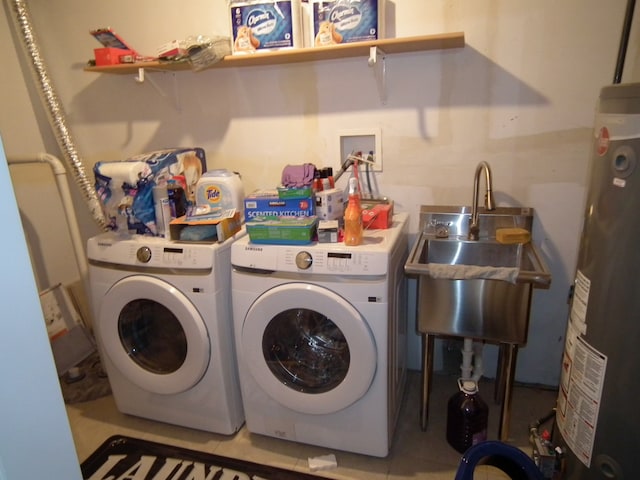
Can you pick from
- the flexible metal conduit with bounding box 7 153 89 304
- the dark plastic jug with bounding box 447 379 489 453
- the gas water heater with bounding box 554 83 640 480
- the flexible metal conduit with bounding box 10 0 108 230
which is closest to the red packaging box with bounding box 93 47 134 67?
the flexible metal conduit with bounding box 10 0 108 230

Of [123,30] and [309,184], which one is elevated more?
[123,30]

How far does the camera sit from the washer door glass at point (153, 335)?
160cm

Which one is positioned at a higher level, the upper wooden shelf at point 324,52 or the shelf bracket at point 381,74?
the upper wooden shelf at point 324,52

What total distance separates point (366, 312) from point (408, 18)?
122cm

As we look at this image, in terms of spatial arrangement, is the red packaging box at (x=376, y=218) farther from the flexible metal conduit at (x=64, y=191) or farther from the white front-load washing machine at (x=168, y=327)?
the flexible metal conduit at (x=64, y=191)

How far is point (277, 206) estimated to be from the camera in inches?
63.7

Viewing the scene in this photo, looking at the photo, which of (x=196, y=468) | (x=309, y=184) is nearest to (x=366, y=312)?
(x=309, y=184)

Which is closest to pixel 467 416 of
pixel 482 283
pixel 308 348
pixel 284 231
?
pixel 482 283

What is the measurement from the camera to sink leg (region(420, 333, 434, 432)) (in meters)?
1.66

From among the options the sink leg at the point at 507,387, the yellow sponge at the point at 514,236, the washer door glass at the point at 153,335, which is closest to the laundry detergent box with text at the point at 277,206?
the washer door glass at the point at 153,335

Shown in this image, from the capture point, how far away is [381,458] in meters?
1.65

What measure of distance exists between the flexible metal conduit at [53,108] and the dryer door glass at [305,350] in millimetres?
1060

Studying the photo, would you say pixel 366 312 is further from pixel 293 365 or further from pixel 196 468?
pixel 196 468

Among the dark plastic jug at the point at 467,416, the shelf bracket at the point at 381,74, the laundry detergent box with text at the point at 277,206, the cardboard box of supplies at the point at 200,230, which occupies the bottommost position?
the dark plastic jug at the point at 467,416
